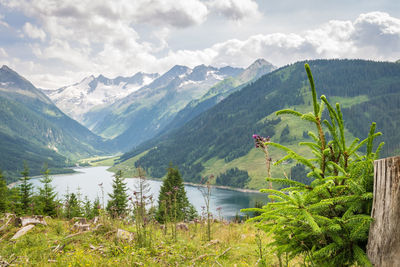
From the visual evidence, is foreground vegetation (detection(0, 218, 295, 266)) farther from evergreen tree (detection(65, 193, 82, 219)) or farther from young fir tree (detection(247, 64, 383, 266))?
evergreen tree (detection(65, 193, 82, 219))

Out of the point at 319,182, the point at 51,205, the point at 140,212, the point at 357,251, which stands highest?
the point at 319,182

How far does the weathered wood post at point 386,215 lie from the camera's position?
9.86 ft

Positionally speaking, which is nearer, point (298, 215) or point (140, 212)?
point (298, 215)

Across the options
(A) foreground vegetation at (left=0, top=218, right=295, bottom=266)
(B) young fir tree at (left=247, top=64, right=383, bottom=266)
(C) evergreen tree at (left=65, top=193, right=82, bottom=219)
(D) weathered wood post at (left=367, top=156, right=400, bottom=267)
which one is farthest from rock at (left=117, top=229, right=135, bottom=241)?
(C) evergreen tree at (left=65, top=193, right=82, bottom=219)

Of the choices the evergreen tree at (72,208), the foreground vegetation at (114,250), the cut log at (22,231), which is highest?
the cut log at (22,231)

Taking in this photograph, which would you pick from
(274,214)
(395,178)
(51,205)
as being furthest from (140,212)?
(51,205)

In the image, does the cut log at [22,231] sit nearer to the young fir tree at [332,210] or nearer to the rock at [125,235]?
the rock at [125,235]

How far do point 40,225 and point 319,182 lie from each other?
11830mm

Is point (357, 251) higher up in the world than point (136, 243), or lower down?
higher up

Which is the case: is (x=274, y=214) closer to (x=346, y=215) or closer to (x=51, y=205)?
(x=346, y=215)

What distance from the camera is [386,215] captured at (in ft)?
10.2

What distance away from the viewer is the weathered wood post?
3006mm

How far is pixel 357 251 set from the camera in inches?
136

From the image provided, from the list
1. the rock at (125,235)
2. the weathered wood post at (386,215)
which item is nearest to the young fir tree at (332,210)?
the weathered wood post at (386,215)
